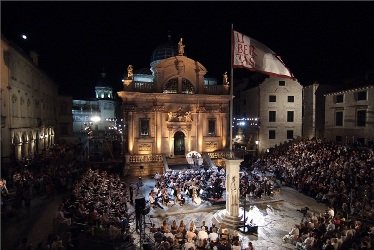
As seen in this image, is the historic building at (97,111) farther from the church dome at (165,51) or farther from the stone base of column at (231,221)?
the stone base of column at (231,221)

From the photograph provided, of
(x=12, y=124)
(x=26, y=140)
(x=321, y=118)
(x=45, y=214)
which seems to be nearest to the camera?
(x=45, y=214)

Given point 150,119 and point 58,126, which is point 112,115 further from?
point 150,119

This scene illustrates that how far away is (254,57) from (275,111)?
26.0 m

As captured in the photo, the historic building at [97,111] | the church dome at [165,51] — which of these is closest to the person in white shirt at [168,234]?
the church dome at [165,51]

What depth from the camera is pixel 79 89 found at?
69125 mm

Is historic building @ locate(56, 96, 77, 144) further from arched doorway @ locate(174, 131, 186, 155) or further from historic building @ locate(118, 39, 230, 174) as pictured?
arched doorway @ locate(174, 131, 186, 155)

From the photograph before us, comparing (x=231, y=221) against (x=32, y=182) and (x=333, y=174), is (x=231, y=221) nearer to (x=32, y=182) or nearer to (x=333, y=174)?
(x=333, y=174)

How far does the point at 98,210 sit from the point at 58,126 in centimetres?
3652

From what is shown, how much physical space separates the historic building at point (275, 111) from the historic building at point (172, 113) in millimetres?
6679

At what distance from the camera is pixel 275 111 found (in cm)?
3838

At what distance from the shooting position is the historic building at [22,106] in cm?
2281

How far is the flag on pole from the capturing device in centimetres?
1371

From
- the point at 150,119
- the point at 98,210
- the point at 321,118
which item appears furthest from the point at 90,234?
the point at 321,118

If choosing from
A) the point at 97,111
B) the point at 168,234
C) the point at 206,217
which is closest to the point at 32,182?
the point at 168,234
